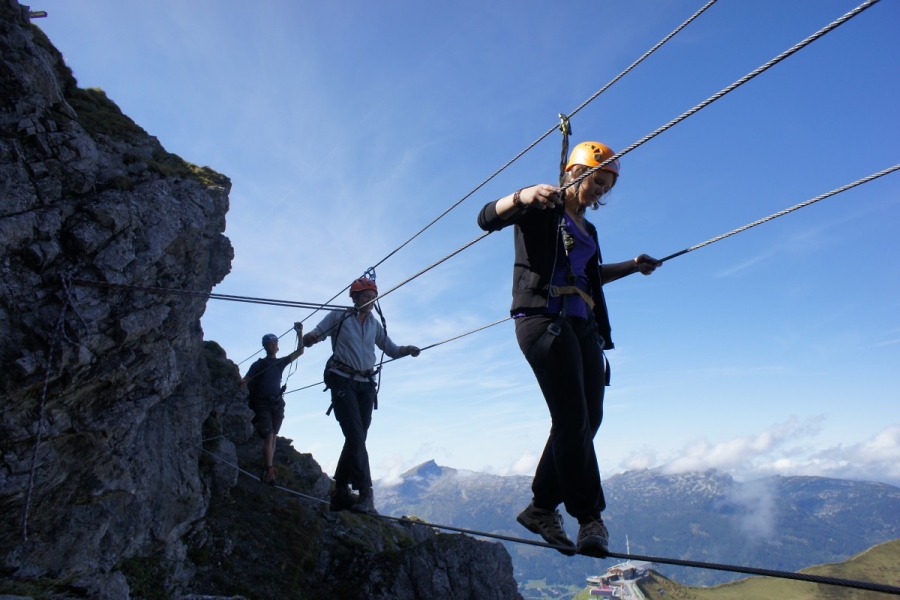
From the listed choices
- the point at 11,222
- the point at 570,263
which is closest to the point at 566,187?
the point at 570,263

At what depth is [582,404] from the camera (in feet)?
16.0

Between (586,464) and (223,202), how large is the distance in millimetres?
12396

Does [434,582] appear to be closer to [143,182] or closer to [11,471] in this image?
[11,471]

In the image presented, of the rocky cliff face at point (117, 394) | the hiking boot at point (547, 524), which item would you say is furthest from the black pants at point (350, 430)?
the hiking boot at point (547, 524)

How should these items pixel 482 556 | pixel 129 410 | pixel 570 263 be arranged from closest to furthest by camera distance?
pixel 570 263, pixel 129 410, pixel 482 556

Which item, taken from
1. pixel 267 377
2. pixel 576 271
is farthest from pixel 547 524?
pixel 267 377

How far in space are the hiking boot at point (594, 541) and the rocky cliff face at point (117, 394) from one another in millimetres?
7643

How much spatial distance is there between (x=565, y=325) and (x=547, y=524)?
1.89 meters

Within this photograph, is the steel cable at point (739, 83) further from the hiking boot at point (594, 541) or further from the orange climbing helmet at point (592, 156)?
the hiking boot at point (594, 541)

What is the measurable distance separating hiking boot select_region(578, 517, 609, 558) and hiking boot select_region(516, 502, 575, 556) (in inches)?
11.3

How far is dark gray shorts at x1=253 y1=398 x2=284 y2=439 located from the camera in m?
15.8

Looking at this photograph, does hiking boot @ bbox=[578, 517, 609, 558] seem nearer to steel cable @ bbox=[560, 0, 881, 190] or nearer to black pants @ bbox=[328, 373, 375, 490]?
steel cable @ bbox=[560, 0, 881, 190]

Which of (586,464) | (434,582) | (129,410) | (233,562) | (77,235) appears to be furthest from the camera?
(434,582)

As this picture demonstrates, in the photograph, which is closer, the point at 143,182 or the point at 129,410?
the point at 129,410
